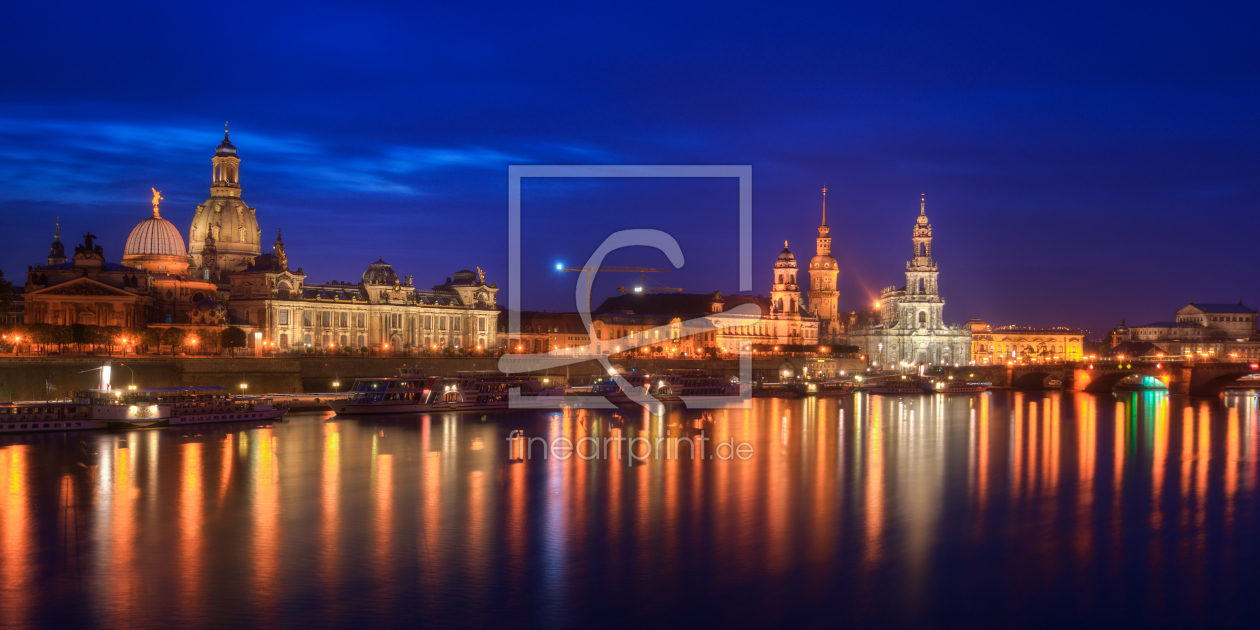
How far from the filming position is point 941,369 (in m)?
126

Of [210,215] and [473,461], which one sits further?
[210,215]

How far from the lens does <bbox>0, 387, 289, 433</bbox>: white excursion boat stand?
172 feet

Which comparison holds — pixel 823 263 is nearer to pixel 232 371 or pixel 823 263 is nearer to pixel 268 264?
pixel 268 264

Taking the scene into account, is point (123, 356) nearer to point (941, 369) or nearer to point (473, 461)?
point (473, 461)

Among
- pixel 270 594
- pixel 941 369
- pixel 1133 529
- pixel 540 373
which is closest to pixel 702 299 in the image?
pixel 941 369

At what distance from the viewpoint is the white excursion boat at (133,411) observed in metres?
52.6

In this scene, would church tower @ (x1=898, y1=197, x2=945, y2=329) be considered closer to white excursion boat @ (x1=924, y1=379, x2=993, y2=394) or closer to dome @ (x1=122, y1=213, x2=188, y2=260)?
white excursion boat @ (x1=924, y1=379, x2=993, y2=394)

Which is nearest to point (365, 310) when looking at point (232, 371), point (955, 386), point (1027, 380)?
point (232, 371)

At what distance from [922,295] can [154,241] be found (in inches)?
3934

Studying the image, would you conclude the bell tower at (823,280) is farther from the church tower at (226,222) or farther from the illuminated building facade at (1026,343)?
the church tower at (226,222)

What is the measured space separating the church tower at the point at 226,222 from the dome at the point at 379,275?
1303 cm

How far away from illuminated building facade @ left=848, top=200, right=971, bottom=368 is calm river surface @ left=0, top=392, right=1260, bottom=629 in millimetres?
94907

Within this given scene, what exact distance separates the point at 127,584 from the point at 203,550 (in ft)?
10.7

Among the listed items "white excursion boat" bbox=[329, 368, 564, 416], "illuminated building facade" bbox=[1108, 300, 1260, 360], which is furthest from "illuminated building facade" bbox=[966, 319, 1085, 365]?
"white excursion boat" bbox=[329, 368, 564, 416]
